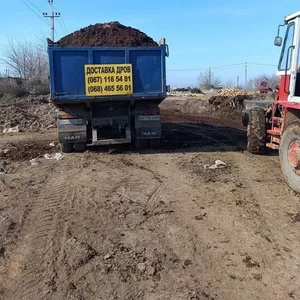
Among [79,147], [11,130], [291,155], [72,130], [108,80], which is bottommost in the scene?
[11,130]

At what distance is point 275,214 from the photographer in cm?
600

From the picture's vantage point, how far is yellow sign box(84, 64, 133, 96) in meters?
10.4

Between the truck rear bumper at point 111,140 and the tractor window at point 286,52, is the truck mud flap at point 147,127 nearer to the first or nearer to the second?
the truck rear bumper at point 111,140

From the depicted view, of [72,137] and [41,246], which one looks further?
[72,137]

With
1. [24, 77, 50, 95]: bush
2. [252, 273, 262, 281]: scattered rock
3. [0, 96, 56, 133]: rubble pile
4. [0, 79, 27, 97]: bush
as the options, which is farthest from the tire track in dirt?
[24, 77, 50, 95]: bush

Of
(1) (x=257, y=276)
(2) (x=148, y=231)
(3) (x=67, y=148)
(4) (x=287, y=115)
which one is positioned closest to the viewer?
(1) (x=257, y=276)

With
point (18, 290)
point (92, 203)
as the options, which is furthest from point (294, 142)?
point (18, 290)

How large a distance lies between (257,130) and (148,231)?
5.24m

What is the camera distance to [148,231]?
5.38 meters

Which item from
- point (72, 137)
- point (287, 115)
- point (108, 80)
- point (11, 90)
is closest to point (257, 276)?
point (287, 115)

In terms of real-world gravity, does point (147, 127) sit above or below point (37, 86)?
above

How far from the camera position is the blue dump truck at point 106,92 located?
33.8ft

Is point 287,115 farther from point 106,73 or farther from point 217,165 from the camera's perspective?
point 106,73

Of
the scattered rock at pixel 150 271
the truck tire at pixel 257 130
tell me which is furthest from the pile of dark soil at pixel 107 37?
the scattered rock at pixel 150 271
